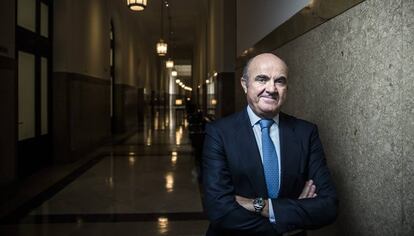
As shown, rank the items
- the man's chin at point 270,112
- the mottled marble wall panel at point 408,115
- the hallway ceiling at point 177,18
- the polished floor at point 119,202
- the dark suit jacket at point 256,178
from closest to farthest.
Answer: the mottled marble wall panel at point 408,115, the dark suit jacket at point 256,178, the man's chin at point 270,112, the polished floor at point 119,202, the hallway ceiling at point 177,18

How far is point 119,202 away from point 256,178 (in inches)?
139

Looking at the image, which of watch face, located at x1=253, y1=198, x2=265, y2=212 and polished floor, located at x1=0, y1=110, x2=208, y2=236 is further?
polished floor, located at x1=0, y1=110, x2=208, y2=236

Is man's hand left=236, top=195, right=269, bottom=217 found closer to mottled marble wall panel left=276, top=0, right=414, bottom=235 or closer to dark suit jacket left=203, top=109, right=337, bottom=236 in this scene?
dark suit jacket left=203, top=109, right=337, bottom=236

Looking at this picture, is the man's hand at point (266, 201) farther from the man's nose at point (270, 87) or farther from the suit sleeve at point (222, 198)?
the man's nose at point (270, 87)

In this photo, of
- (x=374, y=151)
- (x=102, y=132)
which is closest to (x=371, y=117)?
(x=374, y=151)

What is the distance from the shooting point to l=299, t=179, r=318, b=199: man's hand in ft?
5.61

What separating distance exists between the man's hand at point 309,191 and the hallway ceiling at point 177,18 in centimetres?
1342

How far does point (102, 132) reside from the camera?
10727mm

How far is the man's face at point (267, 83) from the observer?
65.6 inches

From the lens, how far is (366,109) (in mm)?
1875

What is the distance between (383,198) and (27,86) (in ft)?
20.3

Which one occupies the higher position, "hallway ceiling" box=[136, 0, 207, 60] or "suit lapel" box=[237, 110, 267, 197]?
"hallway ceiling" box=[136, 0, 207, 60]

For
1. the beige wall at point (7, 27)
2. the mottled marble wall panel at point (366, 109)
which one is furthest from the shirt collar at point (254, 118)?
the beige wall at point (7, 27)

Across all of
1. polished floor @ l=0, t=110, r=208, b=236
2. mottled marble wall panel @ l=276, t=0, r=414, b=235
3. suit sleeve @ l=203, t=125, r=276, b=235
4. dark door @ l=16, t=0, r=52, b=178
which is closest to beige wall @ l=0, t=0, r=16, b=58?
dark door @ l=16, t=0, r=52, b=178
